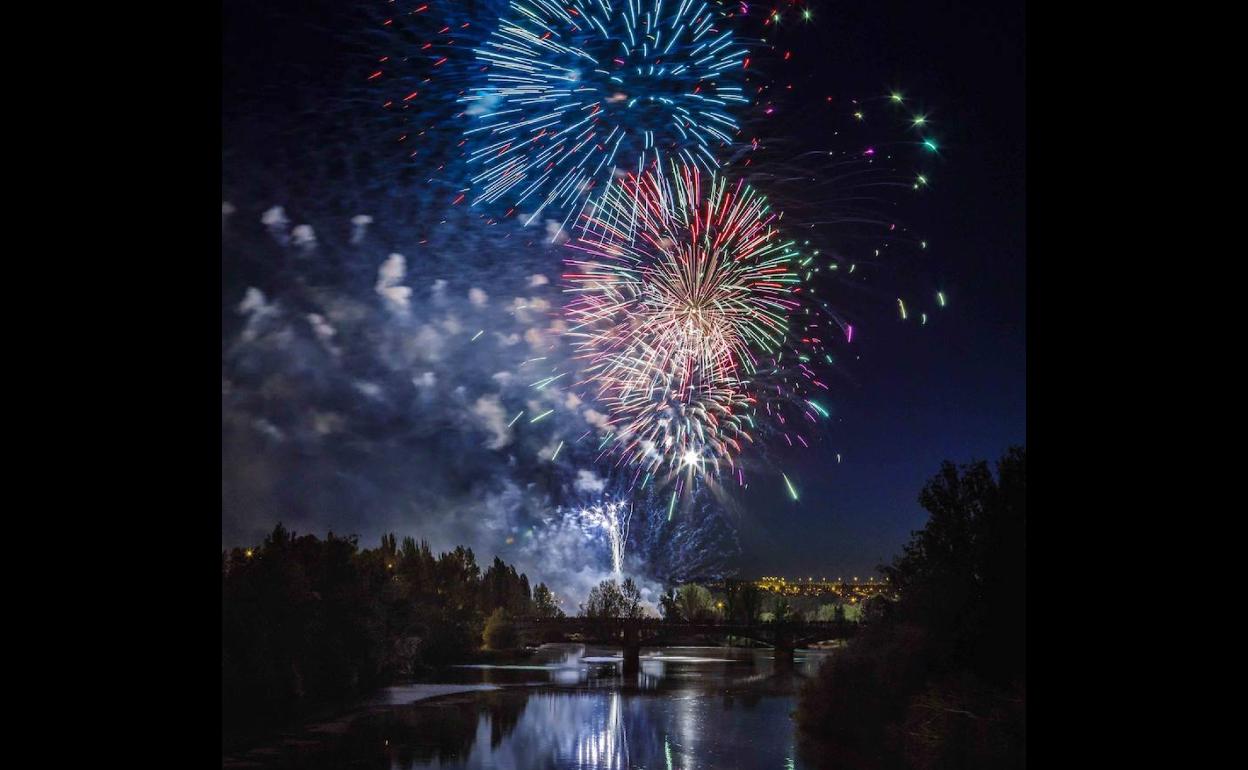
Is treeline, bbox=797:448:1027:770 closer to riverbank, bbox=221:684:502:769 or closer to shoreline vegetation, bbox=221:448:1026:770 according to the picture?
shoreline vegetation, bbox=221:448:1026:770

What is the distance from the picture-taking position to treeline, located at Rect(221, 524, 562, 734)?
28.4 meters

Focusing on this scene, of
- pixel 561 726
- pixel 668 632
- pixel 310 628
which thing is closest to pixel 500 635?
pixel 668 632

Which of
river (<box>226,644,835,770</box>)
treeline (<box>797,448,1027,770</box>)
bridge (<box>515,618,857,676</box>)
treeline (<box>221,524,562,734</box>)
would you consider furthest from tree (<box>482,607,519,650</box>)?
treeline (<box>797,448,1027,770</box>)

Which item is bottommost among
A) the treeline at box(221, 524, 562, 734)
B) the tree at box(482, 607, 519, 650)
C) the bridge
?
the tree at box(482, 607, 519, 650)

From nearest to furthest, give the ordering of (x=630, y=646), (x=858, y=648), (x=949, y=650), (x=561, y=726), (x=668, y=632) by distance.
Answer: (x=949, y=650)
(x=858, y=648)
(x=561, y=726)
(x=668, y=632)
(x=630, y=646)

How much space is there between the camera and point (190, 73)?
391 cm

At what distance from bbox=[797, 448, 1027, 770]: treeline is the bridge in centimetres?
1881

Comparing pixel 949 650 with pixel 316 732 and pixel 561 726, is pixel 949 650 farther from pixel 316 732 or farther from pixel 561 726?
pixel 316 732

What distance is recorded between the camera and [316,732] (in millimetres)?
29891

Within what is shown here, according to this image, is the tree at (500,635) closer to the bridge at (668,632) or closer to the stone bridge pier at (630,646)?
the bridge at (668,632)

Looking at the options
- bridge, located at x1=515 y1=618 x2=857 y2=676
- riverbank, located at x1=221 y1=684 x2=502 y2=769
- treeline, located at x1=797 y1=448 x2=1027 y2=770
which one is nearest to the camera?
treeline, located at x1=797 y1=448 x2=1027 y2=770

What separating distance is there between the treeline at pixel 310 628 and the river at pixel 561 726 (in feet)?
4.05

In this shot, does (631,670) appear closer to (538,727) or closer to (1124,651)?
(538,727)

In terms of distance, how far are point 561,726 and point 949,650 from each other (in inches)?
710
